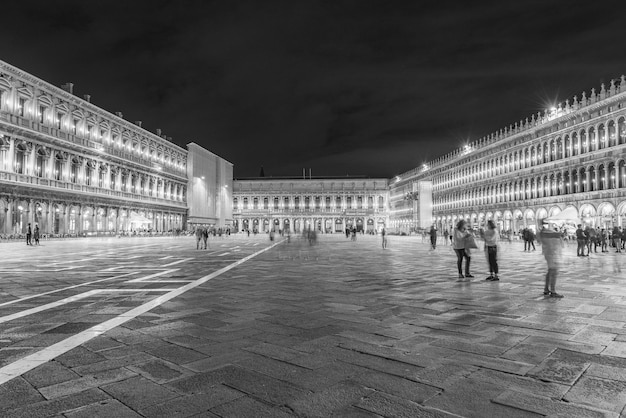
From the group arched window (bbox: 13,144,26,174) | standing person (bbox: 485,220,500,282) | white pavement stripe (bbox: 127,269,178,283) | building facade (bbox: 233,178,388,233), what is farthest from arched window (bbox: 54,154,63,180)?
building facade (bbox: 233,178,388,233)

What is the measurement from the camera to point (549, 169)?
1941 inches

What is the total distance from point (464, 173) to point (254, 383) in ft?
246

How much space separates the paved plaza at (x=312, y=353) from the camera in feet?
9.71

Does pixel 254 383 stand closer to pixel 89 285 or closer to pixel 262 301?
pixel 262 301

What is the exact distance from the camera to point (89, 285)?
9.09m

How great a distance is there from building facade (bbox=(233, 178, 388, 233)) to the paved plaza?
9957 centimetres

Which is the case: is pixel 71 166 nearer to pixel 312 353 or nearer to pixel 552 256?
pixel 552 256

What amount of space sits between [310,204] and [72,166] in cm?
7075

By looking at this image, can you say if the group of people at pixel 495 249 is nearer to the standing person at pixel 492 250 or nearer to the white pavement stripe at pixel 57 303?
the standing person at pixel 492 250

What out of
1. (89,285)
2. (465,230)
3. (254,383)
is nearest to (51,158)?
(89,285)

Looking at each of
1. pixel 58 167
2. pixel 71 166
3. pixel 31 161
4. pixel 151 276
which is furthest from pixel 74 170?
pixel 151 276

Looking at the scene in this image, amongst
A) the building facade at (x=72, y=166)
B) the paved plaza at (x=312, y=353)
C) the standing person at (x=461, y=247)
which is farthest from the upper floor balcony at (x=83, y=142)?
the standing person at (x=461, y=247)

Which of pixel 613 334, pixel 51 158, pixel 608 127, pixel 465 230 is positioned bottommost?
pixel 613 334

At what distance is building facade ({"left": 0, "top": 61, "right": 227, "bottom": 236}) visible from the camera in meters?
34.2
